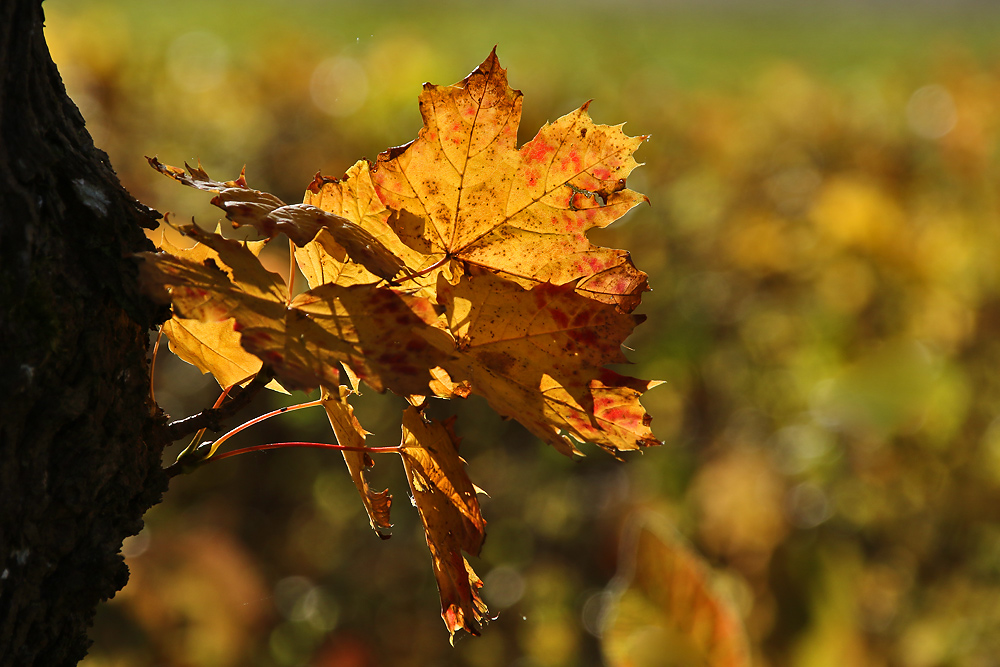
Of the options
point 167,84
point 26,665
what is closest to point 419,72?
point 167,84

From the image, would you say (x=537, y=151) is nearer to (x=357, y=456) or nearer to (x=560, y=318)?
(x=560, y=318)

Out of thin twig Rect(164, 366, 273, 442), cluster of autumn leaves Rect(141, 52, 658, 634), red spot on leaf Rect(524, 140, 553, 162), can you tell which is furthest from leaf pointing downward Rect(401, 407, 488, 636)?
red spot on leaf Rect(524, 140, 553, 162)

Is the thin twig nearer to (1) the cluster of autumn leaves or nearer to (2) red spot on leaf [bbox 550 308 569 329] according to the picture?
(1) the cluster of autumn leaves

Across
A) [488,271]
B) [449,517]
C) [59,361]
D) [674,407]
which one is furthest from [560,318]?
[674,407]

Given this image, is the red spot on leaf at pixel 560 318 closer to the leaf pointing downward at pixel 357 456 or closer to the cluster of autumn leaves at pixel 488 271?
the cluster of autumn leaves at pixel 488 271

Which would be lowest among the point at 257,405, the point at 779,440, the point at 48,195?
the point at 779,440

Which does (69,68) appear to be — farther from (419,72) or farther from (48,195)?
(48,195)
